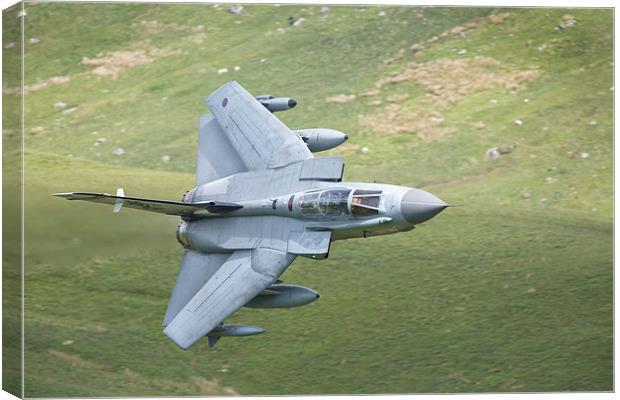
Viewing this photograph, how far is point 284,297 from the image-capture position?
110ft

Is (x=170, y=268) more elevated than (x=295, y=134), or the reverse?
(x=295, y=134)

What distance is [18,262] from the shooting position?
3509 centimetres

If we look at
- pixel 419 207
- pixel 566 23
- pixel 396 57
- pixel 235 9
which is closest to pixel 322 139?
pixel 419 207

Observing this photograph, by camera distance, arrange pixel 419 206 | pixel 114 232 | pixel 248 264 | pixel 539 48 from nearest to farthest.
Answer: pixel 419 206 < pixel 248 264 < pixel 114 232 < pixel 539 48

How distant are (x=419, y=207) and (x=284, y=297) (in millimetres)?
4765

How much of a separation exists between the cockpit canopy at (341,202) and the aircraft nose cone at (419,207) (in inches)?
29.2

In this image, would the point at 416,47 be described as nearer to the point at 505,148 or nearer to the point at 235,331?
the point at 505,148

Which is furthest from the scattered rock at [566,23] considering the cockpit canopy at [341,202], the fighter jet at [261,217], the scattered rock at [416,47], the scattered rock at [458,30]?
the cockpit canopy at [341,202]

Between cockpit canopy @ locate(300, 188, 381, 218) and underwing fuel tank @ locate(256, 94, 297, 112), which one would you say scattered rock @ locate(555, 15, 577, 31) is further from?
cockpit canopy @ locate(300, 188, 381, 218)

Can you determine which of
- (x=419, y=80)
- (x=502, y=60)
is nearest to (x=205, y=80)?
(x=419, y=80)

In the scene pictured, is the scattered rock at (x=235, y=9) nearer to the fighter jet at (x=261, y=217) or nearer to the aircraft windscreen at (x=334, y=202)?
the fighter jet at (x=261, y=217)

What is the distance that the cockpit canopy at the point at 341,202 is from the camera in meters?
31.5

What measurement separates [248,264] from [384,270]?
21.7 ft

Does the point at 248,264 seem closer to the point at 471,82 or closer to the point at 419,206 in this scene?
the point at 419,206
